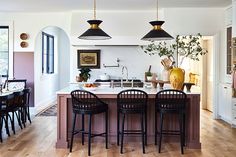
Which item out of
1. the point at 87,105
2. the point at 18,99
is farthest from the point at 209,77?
the point at 18,99

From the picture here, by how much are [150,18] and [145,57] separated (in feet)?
3.38

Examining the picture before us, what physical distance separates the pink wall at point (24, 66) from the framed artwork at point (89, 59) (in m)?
1.28

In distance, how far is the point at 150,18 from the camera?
25.3 ft

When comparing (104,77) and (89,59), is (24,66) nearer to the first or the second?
(89,59)

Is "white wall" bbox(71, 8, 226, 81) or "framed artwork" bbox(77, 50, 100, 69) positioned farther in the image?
"framed artwork" bbox(77, 50, 100, 69)

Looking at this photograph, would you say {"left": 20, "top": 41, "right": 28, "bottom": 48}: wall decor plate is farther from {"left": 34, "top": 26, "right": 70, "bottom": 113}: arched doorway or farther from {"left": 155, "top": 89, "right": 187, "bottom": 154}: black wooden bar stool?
{"left": 155, "top": 89, "right": 187, "bottom": 154}: black wooden bar stool

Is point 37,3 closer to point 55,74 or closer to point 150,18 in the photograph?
point 150,18

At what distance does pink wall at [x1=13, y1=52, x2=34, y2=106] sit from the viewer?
810 cm

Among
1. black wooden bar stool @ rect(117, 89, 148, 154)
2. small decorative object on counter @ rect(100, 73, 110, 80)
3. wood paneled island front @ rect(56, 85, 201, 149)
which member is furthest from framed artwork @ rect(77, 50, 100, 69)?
black wooden bar stool @ rect(117, 89, 148, 154)

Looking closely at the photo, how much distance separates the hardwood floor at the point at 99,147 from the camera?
4652mm

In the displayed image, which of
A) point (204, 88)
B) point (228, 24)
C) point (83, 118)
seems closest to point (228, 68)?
point (228, 24)

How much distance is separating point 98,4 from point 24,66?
273 centimetres

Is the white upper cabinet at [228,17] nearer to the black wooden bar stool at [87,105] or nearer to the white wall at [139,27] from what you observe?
the white wall at [139,27]

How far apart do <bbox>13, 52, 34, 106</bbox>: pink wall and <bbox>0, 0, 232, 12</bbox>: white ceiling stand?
1.23m
